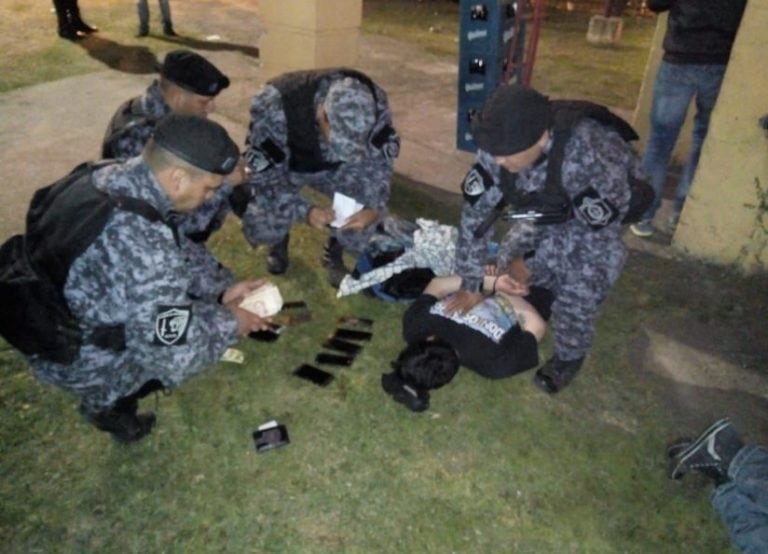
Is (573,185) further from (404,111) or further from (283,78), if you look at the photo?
(404,111)

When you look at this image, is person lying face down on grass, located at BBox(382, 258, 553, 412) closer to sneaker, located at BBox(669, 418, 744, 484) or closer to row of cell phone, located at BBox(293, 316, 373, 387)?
row of cell phone, located at BBox(293, 316, 373, 387)

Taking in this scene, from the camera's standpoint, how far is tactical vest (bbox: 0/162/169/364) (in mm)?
2037

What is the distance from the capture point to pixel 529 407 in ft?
9.89

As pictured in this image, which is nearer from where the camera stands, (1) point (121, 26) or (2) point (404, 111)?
(2) point (404, 111)

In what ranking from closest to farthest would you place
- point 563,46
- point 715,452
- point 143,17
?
1. point 715,452
2. point 143,17
3. point 563,46

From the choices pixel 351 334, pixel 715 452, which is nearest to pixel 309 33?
pixel 351 334

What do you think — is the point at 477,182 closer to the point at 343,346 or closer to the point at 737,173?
the point at 343,346

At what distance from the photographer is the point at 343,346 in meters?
3.32

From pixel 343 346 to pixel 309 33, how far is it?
9.27 feet

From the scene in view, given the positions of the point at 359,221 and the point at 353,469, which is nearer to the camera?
the point at 353,469

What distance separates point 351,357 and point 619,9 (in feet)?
37.2

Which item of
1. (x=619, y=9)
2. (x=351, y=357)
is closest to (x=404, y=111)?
(x=351, y=357)

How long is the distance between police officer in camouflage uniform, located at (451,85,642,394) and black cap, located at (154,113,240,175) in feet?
3.66

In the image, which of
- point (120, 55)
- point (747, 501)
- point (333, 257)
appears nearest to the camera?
point (747, 501)
